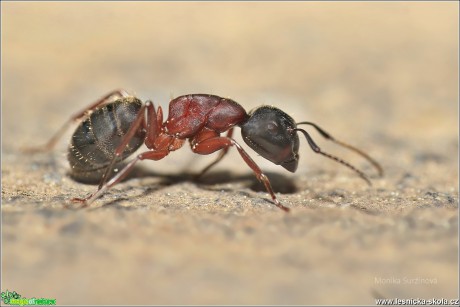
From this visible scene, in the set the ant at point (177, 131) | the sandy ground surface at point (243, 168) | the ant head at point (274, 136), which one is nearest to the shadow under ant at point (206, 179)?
the sandy ground surface at point (243, 168)

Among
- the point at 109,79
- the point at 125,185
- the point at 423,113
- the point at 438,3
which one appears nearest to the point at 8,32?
the point at 109,79

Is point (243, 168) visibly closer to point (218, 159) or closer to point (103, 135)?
point (218, 159)

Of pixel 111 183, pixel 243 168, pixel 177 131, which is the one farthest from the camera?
pixel 243 168

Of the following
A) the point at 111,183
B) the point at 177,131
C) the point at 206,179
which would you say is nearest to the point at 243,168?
the point at 206,179

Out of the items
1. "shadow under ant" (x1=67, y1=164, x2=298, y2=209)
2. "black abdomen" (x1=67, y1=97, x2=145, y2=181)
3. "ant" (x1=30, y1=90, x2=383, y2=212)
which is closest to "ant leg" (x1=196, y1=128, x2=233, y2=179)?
"shadow under ant" (x1=67, y1=164, x2=298, y2=209)

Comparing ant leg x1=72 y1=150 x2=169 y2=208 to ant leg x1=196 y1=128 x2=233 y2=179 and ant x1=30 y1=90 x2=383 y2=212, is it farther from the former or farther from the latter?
ant leg x1=196 y1=128 x2=233 y2=179

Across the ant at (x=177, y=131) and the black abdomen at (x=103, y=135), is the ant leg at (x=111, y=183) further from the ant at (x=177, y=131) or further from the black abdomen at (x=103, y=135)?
the black abdomen at (x=103, y=135)
